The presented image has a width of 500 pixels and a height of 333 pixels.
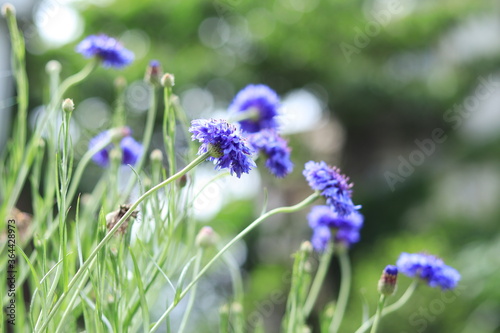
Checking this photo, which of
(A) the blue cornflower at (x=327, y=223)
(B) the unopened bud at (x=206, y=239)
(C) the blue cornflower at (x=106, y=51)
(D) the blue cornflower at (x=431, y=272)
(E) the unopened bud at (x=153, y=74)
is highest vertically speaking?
(C) the blue cornflower at (x=106, y=51)

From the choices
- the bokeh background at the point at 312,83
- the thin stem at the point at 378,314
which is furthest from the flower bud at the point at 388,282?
the bokeh background at the point at 312,83

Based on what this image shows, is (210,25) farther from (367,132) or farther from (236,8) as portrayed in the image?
(367,132)

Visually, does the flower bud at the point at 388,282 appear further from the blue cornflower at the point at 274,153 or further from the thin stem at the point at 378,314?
the blue cornflower at the point at 274,153

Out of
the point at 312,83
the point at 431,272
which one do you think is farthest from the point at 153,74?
the point at 312,83

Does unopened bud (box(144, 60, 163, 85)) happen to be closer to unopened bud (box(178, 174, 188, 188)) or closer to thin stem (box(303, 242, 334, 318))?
unopened bud (box(178, 174, 188, 188))

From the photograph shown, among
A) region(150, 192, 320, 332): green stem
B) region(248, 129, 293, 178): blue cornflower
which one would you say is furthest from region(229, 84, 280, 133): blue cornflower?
region(150, 192, 320, 332): green stem

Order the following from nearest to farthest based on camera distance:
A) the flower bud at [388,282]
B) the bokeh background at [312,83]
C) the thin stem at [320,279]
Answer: the flower bud at [388,282] < the thin stem at [320,279] < the bokeh background at [312,83]
